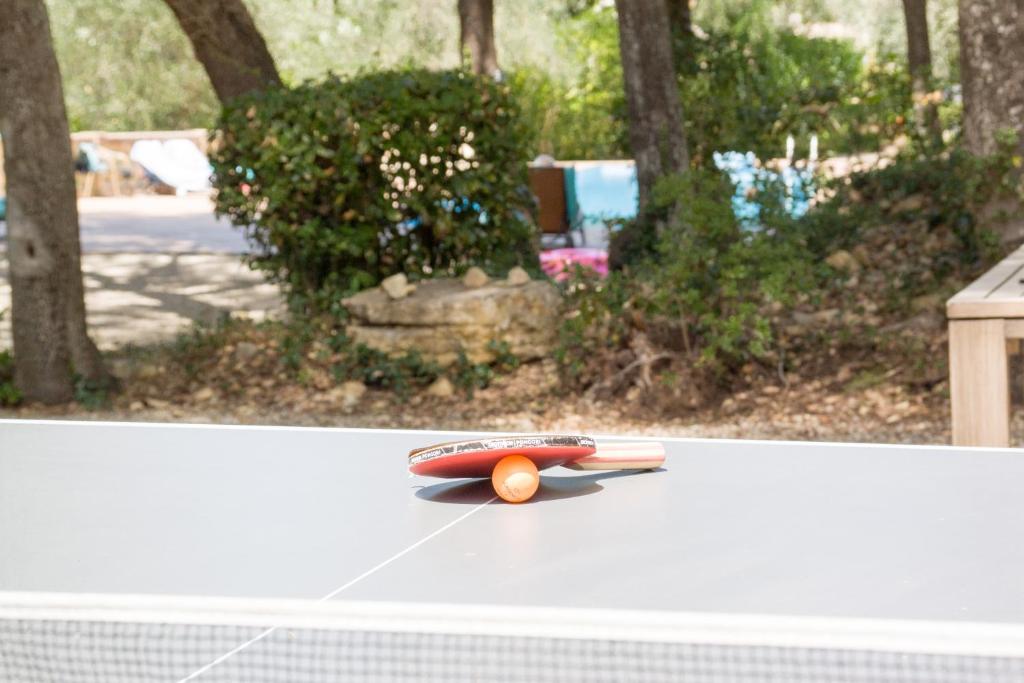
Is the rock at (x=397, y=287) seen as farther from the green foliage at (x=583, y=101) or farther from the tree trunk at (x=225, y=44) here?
the green foliage at (x=583, y=101)

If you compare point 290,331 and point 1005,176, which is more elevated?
point 1005,176

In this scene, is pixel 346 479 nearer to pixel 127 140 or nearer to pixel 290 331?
pixel 290 331

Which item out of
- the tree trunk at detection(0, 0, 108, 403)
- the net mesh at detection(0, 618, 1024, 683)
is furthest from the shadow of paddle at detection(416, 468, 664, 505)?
the tree trunk at detection(0, 0, 108, 403)

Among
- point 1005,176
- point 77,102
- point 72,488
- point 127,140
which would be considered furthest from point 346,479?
point 77,102

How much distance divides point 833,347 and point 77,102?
27832 millimetres

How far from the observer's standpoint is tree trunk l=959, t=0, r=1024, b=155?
7559mm

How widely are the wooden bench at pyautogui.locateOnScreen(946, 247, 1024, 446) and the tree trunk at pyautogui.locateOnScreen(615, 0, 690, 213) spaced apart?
5492mm

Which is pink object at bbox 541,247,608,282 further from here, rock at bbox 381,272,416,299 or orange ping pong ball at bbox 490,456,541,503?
orange ping pong ball at bbox 490,456,541,503

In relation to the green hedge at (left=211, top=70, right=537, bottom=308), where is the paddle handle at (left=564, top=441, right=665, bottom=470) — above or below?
below

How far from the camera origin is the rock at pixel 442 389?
26.7 feet

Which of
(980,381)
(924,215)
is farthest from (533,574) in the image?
(924,215)

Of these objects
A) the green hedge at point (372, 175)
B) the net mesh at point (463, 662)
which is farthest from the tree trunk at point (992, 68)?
the net mesh at point (463, 662)

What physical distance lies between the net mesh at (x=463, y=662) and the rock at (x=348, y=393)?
592cm

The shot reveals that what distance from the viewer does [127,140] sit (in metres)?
28.0
